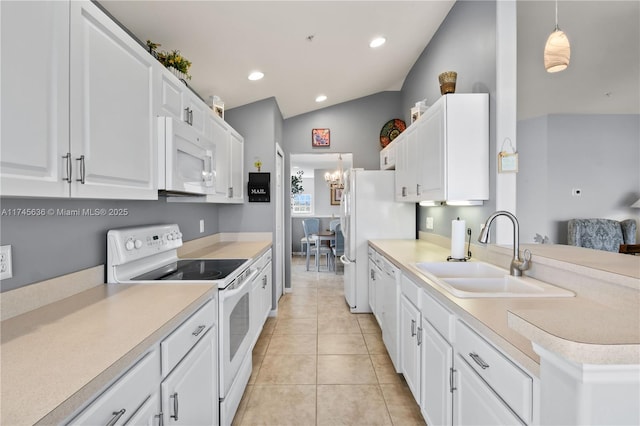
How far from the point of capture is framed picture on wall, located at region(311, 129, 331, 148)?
4.70 meters

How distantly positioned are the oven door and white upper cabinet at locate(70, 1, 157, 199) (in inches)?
28.2

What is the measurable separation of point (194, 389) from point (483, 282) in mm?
1629

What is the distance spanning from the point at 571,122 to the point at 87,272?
4.65 m

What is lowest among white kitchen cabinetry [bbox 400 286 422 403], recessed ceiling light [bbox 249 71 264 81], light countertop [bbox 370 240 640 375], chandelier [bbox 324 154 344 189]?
white kitchen cabinetry [bbox 400 286 422 403]

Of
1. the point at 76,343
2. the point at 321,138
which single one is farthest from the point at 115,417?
the point at 321,138

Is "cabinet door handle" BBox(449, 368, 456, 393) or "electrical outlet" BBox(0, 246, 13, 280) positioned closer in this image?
"electrical outlet" BBox(0, 246, 13, 280)

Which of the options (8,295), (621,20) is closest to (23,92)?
(8,295)

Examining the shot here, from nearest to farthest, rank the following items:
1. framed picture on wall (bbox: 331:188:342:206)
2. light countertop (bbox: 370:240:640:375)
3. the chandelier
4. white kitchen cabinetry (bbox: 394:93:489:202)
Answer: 1. light countertop (bbox: 370:240:640:375)
2. white kitchen cabinetry (bbox: 394:93:489:202)
3. the chandelier
4. framed picture on wall (bbox: 331:188:342:206)

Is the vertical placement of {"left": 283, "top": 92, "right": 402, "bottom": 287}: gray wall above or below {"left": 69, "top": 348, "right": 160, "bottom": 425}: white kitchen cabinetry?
above

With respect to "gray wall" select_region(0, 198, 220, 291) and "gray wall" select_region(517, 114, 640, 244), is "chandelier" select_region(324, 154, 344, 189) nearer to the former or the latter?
"gray wall" select_region(517, 114, 640, 244)

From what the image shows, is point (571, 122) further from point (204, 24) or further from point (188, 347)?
point (188, 347)

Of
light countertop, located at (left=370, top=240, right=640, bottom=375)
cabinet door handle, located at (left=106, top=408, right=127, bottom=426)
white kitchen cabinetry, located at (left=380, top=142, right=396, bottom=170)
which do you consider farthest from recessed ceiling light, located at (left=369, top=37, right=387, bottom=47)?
cabinet door handle, located at (left=106, top=408, right=127, bottom=426)

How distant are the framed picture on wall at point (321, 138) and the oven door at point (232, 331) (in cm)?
299

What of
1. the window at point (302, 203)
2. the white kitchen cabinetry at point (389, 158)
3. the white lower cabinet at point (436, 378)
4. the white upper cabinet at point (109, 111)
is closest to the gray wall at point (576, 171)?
the white kitchen cabinetry at point (389, 158)
